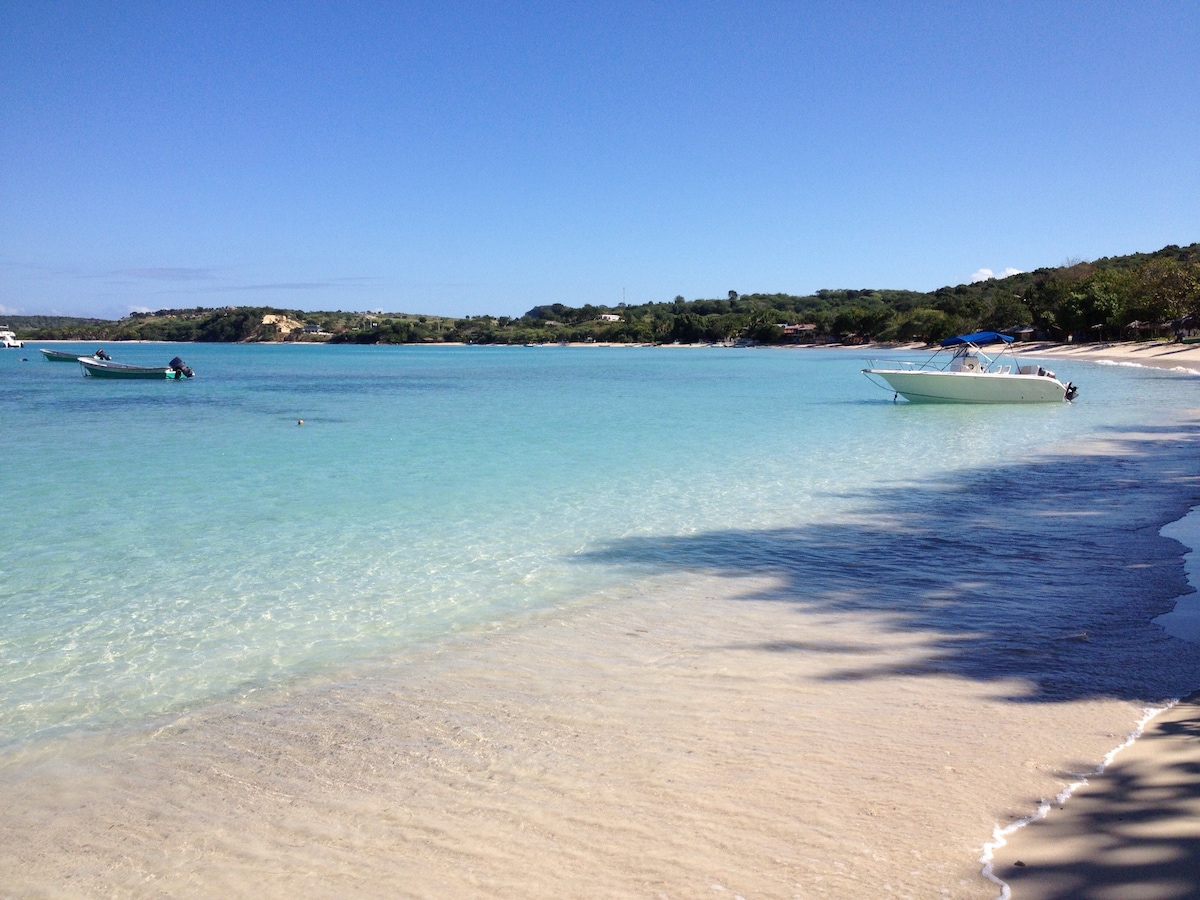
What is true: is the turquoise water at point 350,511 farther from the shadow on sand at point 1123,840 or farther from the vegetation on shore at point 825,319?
the vegetation on shore at point 825,319

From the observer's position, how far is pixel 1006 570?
305 inches

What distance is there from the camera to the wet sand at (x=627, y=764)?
3256mm

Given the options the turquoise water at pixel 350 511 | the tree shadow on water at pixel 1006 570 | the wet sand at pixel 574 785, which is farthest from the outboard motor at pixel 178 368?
the wet sand at pixel 574 785

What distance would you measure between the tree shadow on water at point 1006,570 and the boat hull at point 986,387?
500 inches

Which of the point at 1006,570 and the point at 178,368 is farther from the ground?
the point at 178,368

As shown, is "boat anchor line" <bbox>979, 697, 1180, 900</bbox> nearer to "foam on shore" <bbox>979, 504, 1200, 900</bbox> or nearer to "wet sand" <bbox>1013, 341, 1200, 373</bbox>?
"foam on shore" <bbox>979, 504, 1200, 900</bbox>

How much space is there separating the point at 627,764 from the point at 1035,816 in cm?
173

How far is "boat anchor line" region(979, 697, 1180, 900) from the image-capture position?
3.00m

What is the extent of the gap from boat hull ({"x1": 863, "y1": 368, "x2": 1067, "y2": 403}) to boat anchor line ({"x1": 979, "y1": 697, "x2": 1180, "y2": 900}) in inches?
891

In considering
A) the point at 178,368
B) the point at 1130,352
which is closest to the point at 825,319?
the point at 1130,352

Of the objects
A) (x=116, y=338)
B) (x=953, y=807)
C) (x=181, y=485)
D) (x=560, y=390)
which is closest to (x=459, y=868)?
(x=953, y=807)

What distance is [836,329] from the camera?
10844cm

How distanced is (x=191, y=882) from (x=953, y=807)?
118 inches

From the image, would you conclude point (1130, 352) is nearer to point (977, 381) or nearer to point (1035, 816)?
point (977, 381)
